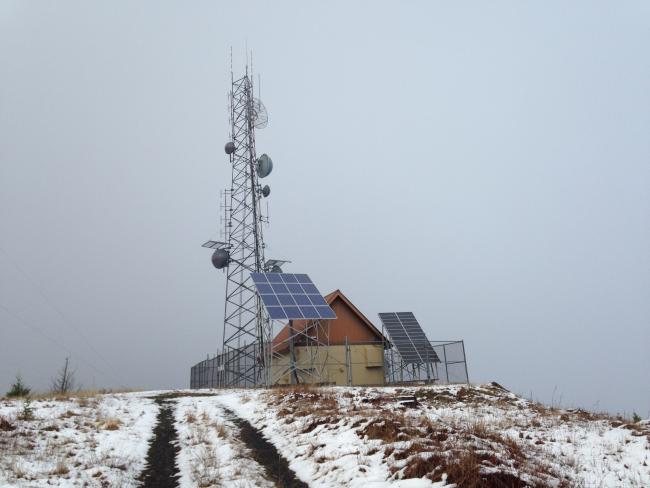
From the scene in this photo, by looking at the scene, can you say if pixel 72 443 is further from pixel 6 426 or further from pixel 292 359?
pixel 292 359

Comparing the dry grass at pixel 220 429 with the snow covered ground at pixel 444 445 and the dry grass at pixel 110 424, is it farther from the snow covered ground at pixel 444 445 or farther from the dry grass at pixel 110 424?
the dry grass at pixel 110 424

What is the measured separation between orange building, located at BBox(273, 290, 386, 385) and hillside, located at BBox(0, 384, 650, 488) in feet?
41.2

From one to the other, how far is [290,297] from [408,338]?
25.5 ft

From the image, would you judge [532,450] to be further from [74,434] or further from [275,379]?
[275,379]

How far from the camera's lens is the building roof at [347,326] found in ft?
102

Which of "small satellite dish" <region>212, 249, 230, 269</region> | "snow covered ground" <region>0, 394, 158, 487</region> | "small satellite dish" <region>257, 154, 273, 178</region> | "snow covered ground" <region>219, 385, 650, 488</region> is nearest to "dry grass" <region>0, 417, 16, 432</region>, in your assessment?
"snow covered ground" <region>0, 394, 158, 487</region>

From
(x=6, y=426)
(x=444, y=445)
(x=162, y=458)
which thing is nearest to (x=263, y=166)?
(x=6, y=426)

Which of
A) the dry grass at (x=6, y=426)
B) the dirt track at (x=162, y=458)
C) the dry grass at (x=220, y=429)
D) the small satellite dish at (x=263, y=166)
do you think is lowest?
the dirt track at (x=162, y=458)

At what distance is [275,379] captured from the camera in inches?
1134

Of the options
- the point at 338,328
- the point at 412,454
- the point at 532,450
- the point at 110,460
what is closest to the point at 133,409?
the point at 110,460

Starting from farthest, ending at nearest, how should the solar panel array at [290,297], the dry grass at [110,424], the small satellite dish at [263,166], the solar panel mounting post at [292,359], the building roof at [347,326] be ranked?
the small satellite dish at [263,166] < the building roof at [347,326] < the solar panel mounting post at [292,359] < the solar panel array at [290,297] < the dry grass at [110,424]

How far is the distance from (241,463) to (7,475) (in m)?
3.90

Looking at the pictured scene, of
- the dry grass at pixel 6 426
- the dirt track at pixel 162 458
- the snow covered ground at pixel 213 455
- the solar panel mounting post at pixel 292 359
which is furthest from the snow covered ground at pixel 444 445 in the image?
the solar panel mounting post at pixel 292 359

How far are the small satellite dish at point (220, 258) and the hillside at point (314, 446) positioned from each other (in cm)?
2054
